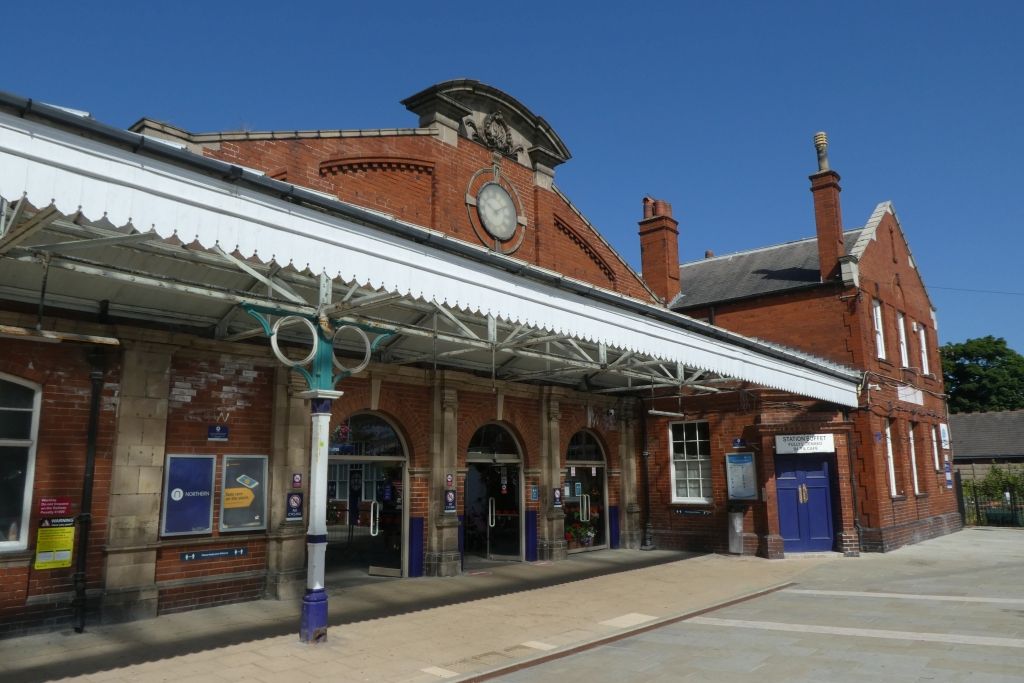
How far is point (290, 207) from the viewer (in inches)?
262

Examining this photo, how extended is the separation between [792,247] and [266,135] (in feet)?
51.8

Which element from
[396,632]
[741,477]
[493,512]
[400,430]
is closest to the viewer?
[396,632]

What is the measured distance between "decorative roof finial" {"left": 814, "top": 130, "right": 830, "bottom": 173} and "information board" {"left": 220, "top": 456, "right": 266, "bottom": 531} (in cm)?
1551

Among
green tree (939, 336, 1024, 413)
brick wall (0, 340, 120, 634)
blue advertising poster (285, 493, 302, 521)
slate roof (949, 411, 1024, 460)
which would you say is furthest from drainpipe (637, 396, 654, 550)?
green tree (939, 336, 1024, 413)

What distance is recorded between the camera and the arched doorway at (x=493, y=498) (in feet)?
49.3

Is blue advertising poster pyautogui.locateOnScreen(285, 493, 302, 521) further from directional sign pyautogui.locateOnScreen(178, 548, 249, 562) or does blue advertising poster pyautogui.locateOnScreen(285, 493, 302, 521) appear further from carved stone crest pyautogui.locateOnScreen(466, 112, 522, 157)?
carved stone crest pyautogui.locateOnScreen(466, 112, 522, 157)

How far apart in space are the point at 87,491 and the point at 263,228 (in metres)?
4.67

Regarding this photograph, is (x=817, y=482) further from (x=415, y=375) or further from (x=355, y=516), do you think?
(x=355, y=516)

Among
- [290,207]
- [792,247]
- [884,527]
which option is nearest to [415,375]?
[290,207]

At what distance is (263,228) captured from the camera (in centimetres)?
645

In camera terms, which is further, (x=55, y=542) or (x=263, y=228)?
(x=55, y=542)

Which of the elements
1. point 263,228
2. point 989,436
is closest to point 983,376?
point 989,436

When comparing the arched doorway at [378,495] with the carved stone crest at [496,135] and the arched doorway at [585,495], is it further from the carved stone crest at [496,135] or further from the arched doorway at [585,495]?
the carved stone crest at [496,135]

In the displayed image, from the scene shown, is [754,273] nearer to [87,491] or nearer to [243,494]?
[243,494]
